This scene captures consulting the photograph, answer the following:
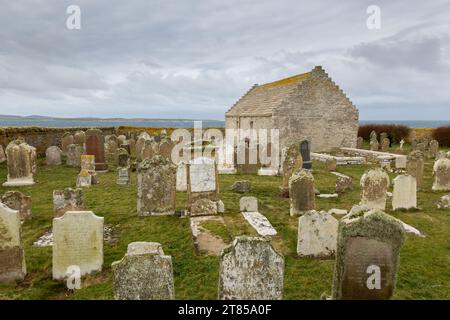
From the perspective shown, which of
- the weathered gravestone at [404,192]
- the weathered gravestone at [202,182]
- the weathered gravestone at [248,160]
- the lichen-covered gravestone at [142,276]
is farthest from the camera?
the weathered gravestone at [248,160]

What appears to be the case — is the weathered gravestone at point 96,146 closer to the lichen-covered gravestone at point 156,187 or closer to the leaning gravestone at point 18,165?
the leaning gravestone at point 18,165

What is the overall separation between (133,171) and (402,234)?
15764mm

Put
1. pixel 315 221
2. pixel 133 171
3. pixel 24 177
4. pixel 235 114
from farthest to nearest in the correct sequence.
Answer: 1. pixel 235 114
2. pixel 133 171
3. pixel 24 177
4. pixel 315 221

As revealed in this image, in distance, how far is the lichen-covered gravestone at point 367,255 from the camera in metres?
5.16

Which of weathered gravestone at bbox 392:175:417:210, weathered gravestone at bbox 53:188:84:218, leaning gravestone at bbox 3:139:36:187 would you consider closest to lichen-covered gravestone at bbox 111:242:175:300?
weathered gravestone at bbox 53:188:84:218

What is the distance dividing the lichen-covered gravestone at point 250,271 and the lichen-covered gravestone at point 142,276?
84 cm

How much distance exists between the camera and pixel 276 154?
1956cm

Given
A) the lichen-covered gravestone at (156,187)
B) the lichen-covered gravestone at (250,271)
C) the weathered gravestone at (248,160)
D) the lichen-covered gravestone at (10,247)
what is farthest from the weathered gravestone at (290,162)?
the lichen-covered gravestone at (10,247)

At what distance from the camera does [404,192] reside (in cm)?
1113

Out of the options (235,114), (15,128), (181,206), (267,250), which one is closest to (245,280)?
(267,250)

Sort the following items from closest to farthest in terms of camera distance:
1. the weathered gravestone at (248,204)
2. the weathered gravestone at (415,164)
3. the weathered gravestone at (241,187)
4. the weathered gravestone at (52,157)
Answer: the weathered gravestone at (248,204) → the weathered gravestone at (241,187) → the weathered gravestone at (415,164) → the weathered gravestone at (52,157)

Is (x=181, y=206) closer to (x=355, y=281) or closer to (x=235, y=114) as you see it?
(x=355, y=281)

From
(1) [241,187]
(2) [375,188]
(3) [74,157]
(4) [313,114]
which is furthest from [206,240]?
(4) [313,114]

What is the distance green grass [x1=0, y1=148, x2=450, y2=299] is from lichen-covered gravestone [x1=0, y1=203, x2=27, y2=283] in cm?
21
